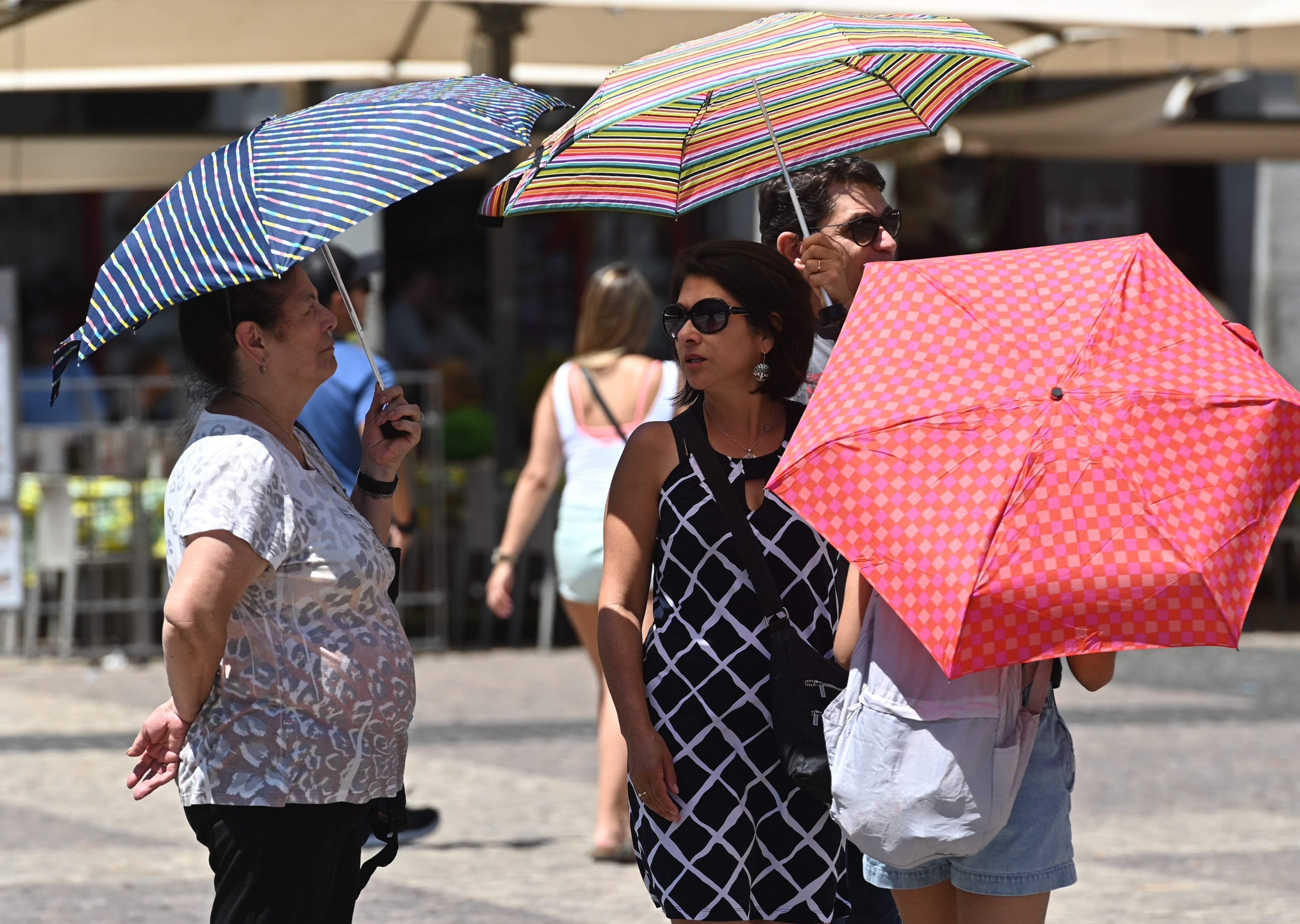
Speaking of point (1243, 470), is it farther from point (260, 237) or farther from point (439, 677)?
point (439, 677)

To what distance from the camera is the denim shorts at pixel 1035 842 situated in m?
2.75

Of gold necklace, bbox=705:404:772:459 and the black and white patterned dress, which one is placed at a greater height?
gold necklace, bbox=705:404:772:459

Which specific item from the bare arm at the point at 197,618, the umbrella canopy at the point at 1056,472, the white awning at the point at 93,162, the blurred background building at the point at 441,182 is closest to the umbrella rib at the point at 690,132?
the umbrella canopy at the point at 1056,472

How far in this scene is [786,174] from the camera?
3262 mm

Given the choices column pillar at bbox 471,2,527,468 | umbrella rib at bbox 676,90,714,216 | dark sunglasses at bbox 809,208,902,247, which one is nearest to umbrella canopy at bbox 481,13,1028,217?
umbrella rib at bbox 676,90,714,216

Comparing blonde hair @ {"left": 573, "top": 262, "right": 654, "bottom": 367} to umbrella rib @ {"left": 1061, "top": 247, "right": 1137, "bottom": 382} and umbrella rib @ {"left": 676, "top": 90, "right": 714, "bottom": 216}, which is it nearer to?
umbrella rib @ {"left": 676, "top": 90, "right": 714, "bottom": 216}

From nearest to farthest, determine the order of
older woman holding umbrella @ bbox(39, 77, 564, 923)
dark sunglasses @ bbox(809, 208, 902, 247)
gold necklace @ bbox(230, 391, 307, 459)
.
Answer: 1. older woman holding umbrella @ bbox(39, 77, 564, 923)
2. gold necklace @ bbox(230, 391, 307, 459)
3. dark sunglasses @ bbox(809, 208, 902, 247)

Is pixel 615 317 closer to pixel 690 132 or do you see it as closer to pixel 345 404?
pixel 345 404

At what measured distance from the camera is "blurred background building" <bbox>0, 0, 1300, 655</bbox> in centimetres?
909

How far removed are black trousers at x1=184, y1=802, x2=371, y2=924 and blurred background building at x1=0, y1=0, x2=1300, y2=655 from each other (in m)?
5.00

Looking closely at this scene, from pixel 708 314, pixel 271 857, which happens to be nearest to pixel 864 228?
pixel 708 314

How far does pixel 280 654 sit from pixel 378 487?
51 cm

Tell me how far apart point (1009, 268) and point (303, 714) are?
1339mm

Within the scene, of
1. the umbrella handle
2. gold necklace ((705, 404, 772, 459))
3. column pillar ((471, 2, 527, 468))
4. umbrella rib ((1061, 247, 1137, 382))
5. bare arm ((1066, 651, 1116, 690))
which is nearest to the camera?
umbrella rib ((1061, 247, 1137, 382))
